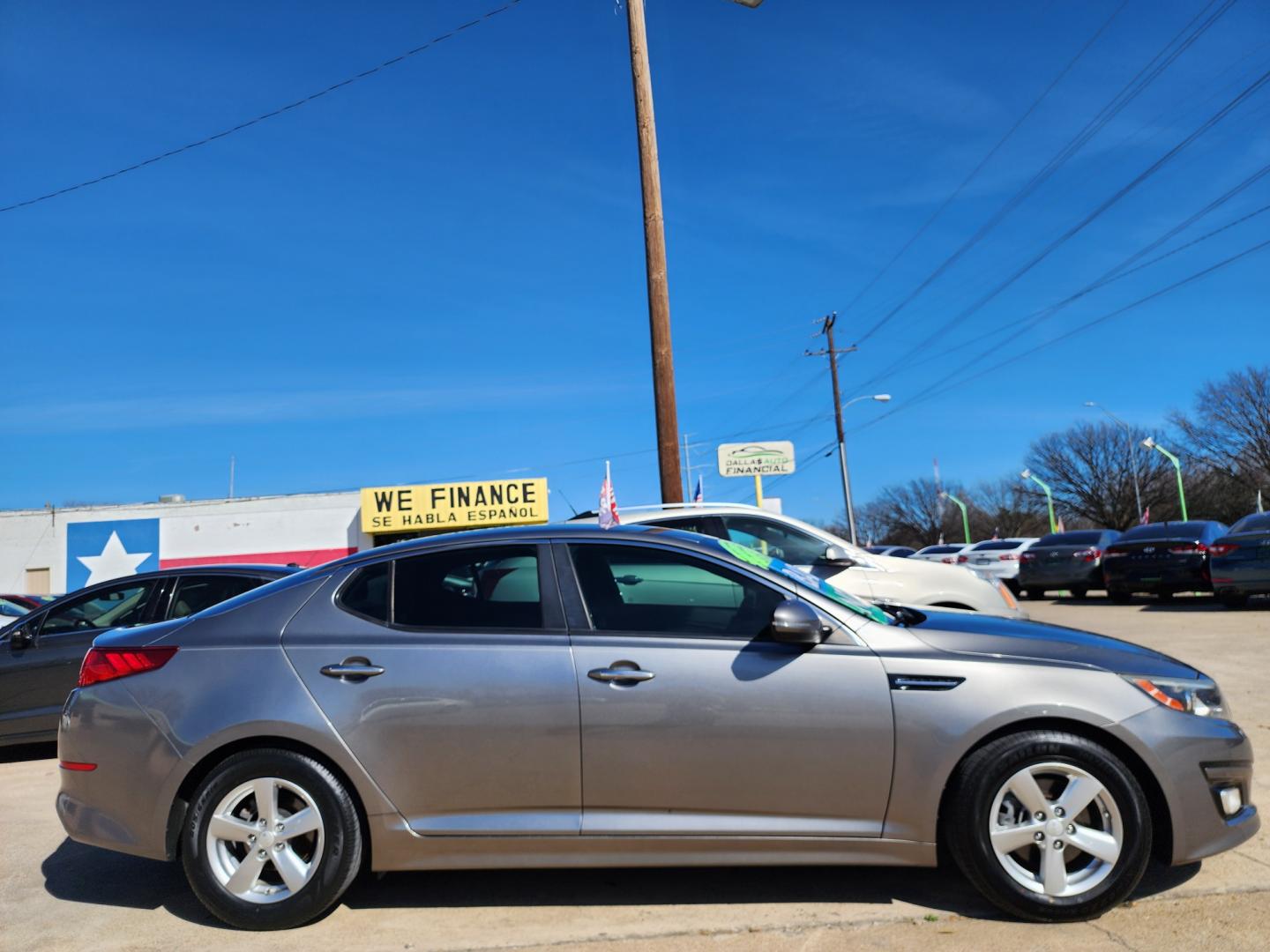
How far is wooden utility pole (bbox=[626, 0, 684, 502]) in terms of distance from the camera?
1131 centimetres

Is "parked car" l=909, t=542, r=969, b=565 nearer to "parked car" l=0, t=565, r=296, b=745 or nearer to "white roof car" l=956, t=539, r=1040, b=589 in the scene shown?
"white roof car" l=956, t=539, r=1040, b=589

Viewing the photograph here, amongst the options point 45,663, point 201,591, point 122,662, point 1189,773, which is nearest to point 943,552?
point 201,591

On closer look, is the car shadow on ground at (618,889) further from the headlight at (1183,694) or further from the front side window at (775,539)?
the front side window at (775,539)

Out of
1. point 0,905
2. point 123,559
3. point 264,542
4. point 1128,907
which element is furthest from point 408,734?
point 123,559

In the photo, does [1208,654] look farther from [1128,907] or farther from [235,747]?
[235,747]

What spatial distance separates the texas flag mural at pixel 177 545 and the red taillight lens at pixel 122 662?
33202mm

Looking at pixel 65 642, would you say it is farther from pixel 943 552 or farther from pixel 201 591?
pixel 943 552

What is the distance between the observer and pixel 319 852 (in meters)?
4.01

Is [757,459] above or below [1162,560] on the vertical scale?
above

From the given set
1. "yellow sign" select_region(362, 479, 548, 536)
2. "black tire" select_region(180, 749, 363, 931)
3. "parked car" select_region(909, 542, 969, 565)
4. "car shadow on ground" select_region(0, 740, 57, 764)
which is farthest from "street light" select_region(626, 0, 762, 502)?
"yellow sign" select_region(362, 479, 548, 536)

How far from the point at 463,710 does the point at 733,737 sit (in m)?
1.07

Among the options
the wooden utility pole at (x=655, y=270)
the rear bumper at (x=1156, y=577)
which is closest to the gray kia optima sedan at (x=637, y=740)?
the wooden utility pole at (x=655, y=270)

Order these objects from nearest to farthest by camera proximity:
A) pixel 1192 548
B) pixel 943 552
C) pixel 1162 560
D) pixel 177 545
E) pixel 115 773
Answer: pixel 115 773 → pixel 1192 548 → pixel 1162 560 → pixel 943 552 → pixel 177 545

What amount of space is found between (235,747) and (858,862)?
2.53m
